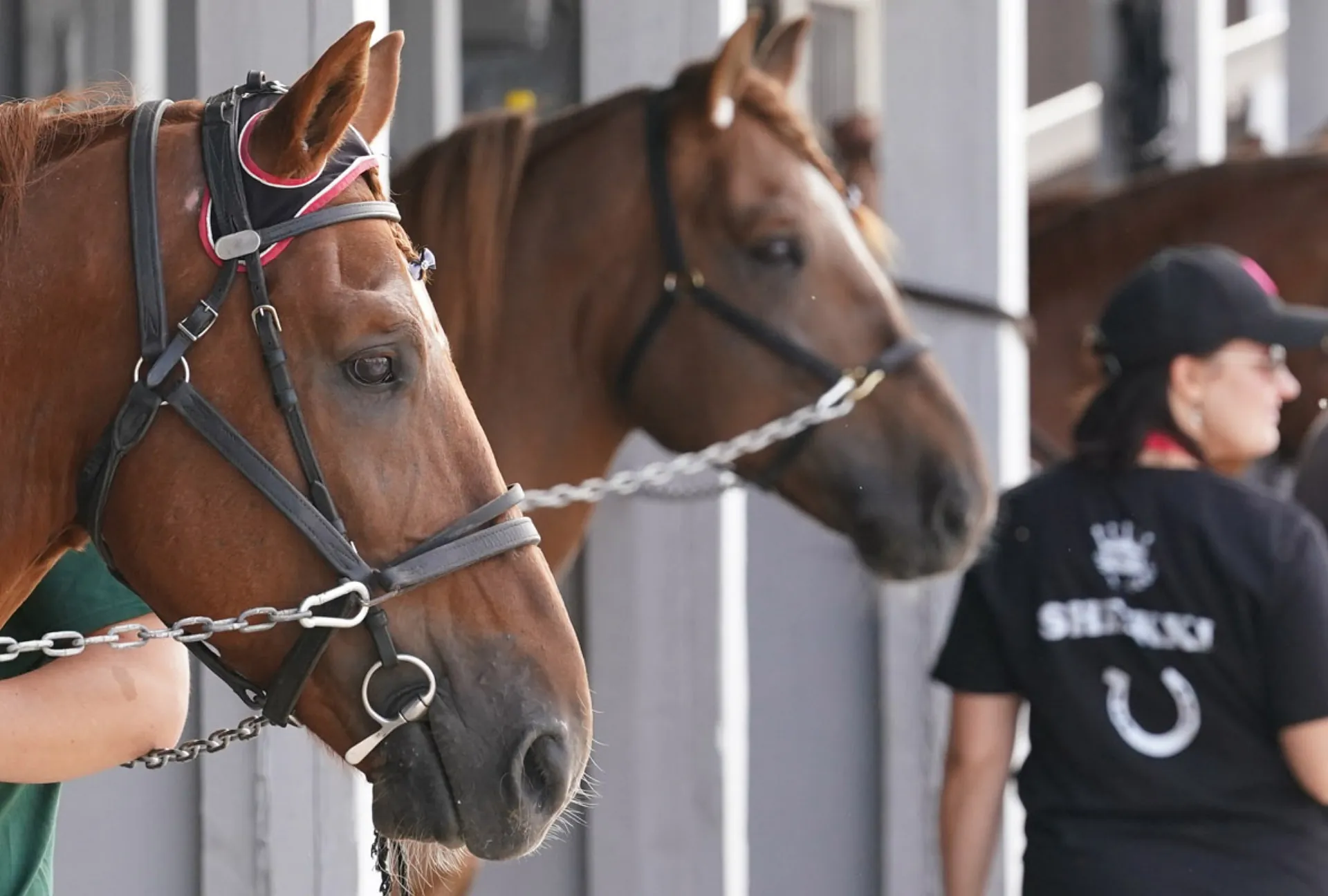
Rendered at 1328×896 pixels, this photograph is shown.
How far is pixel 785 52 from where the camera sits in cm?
355

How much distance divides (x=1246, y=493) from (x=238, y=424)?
1610mm

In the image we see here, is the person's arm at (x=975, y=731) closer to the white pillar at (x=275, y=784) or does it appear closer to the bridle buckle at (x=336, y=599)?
the white pillar at (x=275, y=784)

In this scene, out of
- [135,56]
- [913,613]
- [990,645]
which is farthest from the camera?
[913,613]

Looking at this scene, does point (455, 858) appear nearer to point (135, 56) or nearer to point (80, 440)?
point (80, 440)

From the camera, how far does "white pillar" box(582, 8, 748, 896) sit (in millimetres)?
3422

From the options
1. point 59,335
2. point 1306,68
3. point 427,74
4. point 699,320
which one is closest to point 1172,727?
point 699,320

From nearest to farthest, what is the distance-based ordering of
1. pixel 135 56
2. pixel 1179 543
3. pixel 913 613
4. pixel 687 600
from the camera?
1. pixel 1179 543
2. pixel 135 56
3. pixel 687 600
4. pixel 913 613

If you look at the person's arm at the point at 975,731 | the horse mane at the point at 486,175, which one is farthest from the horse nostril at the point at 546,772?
the horse mane at the point at 486,175

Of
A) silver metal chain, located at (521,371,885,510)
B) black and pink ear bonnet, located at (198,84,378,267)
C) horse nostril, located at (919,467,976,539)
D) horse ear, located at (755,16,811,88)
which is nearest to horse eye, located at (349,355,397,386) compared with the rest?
black and pink ear bonnet, located at (198,84,378,267)

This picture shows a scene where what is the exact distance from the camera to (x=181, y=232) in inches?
63.6

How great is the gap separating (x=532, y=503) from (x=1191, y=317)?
1.13 m

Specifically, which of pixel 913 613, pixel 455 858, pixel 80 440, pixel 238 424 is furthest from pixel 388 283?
pixel 913 613

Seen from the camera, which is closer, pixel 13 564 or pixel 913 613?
pixel 13 564

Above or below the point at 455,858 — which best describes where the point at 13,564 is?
above
